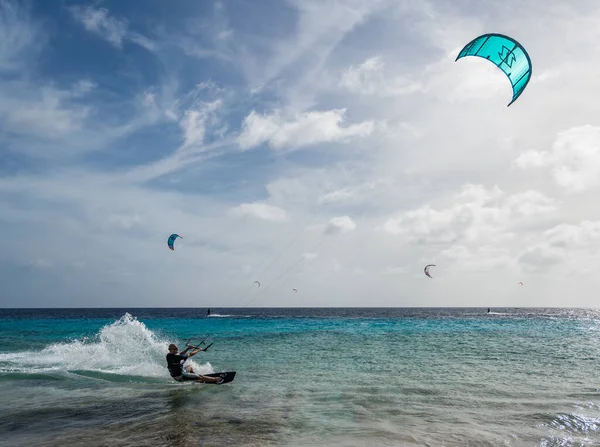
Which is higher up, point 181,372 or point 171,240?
point 171,240

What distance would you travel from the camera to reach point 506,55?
10.9 m

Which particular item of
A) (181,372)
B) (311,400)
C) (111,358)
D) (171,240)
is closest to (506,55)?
(311,400)

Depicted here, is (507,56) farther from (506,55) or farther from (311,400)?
(311,400)

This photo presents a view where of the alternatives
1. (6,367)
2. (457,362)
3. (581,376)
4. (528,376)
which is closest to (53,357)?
(6,367)

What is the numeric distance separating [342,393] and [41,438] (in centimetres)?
682

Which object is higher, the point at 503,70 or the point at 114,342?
the point at 503,70

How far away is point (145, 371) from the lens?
50.6 feet

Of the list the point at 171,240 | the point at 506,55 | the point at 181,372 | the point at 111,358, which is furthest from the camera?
the point at 171,240

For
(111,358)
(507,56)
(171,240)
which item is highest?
(507,56)

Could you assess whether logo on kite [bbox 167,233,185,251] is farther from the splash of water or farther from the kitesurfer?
the kitesurfer

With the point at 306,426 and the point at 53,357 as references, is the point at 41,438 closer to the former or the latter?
the point at 306,426

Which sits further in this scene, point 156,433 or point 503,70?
point 503,70

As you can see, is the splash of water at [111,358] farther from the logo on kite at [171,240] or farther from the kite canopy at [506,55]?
the kite canopy at [506,55]

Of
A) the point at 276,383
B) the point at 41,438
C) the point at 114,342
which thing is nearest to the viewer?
the point at 41,438
